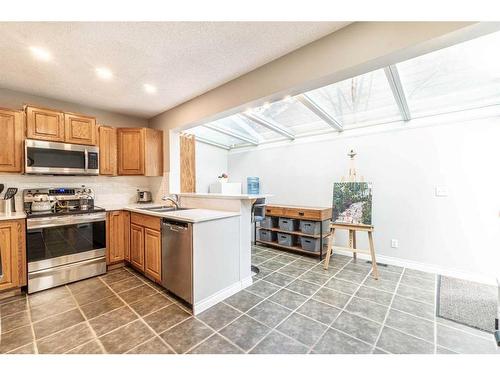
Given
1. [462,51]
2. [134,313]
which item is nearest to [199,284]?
[134,313]

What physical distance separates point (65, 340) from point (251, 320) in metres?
1.53

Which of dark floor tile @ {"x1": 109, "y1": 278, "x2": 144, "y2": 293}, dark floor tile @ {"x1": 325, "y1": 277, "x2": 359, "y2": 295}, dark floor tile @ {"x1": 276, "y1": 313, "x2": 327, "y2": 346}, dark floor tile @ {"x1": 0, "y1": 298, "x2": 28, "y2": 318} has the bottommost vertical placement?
dark floor tile @ {"x1": 325, "y1": 277, "x2": 359, "y2": 295}

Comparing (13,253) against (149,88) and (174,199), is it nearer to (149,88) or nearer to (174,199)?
(174,199)

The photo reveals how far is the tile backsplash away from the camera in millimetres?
2889

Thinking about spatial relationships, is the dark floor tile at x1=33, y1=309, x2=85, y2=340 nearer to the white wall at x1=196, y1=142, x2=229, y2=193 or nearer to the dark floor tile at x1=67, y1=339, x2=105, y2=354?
the dark floor tile at x1=67, y1=339, x2=105, y2=354

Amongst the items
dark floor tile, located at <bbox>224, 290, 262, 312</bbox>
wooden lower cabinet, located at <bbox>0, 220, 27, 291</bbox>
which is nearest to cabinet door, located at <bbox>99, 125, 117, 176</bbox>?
wooden lower cabinet, located at <bbox>0, 220, 27, 291</bbox>

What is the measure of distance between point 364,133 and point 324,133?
2.30 feet

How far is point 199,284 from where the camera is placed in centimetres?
217

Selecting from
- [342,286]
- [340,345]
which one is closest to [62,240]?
[340,345]

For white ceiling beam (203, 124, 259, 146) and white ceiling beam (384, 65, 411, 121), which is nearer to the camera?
white ceiling beam (384, 65, 411, 121)

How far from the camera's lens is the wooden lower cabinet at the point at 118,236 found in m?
3.10

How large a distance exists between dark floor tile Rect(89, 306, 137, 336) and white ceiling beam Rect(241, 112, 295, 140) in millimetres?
3004

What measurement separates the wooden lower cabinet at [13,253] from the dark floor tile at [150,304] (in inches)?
56.2
